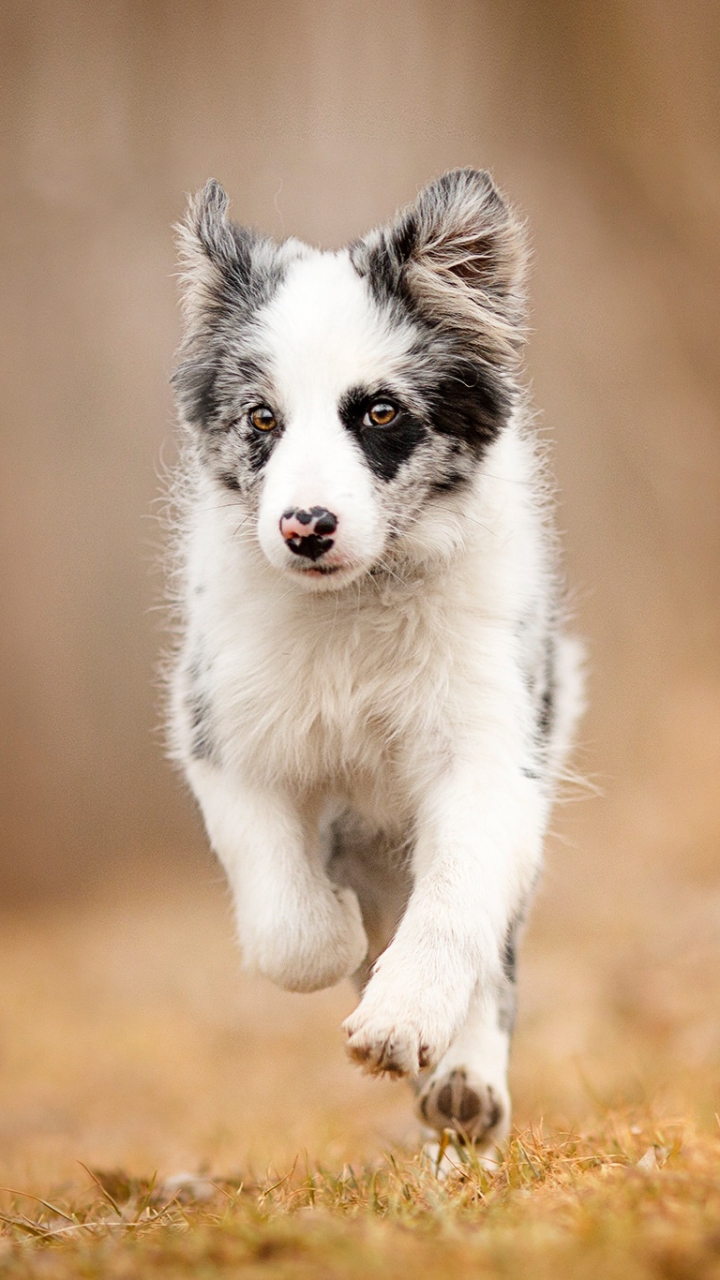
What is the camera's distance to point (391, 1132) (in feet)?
17.0

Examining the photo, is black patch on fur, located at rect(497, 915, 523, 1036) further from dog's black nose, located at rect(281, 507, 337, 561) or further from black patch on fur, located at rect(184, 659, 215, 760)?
dog's black nose, located at rect(281, 507, 337, 561)

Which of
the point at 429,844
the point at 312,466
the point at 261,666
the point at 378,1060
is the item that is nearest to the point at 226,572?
the point at 261,666

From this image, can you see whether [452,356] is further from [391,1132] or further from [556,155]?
[556,155]

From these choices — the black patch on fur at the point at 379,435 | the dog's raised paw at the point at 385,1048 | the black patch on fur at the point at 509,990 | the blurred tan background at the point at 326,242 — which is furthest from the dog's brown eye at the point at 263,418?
the blurred tan background at the point at 326,242

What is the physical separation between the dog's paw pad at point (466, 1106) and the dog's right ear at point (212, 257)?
7.25 ft

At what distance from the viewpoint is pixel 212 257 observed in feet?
12.1

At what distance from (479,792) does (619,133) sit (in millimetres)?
6939

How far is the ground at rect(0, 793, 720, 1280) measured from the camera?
2.02 m

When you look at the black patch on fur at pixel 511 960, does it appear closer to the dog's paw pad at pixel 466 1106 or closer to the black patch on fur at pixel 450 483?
the dog's paw pad at pixel 466 1106

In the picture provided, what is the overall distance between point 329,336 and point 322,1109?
3847 millimetres

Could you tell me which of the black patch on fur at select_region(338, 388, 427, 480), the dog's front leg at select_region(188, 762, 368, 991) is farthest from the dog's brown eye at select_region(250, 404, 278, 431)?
the dog's front leg at select_region(188, 762, 368, 991)

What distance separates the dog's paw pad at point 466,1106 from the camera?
12.1 feet

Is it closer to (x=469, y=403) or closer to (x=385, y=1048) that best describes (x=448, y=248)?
(x=469, y=403)

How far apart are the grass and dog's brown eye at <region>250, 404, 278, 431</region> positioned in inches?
70.2
